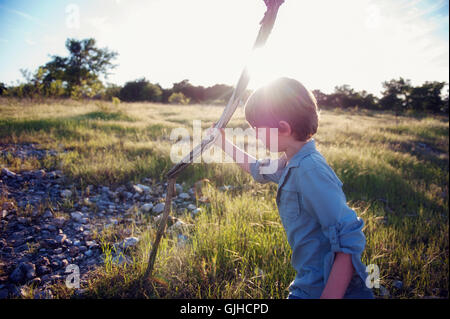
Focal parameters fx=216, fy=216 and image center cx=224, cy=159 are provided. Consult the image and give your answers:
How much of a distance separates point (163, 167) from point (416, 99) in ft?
182

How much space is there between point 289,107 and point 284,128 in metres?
0.11

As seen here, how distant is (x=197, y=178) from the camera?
3.83m

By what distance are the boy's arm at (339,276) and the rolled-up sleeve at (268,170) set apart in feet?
2.31

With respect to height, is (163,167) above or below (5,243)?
above

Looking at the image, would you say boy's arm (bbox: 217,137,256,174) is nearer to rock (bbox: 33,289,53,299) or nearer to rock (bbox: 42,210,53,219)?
rock (bbox: 33,289,53,299)

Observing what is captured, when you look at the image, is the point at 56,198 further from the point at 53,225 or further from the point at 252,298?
the point at 252,298

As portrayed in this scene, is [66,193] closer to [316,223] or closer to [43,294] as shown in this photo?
[43,294]

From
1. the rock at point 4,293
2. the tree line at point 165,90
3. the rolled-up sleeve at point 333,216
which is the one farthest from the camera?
the tree line at point 165,90

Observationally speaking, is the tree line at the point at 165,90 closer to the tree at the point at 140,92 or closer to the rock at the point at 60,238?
the tree at the point at 140,92

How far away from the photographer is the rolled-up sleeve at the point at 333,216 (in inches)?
36.6

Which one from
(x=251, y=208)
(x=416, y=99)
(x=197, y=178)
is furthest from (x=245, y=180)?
(x=416, y=99)

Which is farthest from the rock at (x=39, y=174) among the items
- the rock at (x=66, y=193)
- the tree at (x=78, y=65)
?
the tree at (x=78, y=65)

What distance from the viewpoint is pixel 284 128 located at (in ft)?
3.90

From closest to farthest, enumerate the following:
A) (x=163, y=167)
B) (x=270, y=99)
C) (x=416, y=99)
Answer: (x=270, y=99) < (x=163, y=167) < (x=416, y=99)
